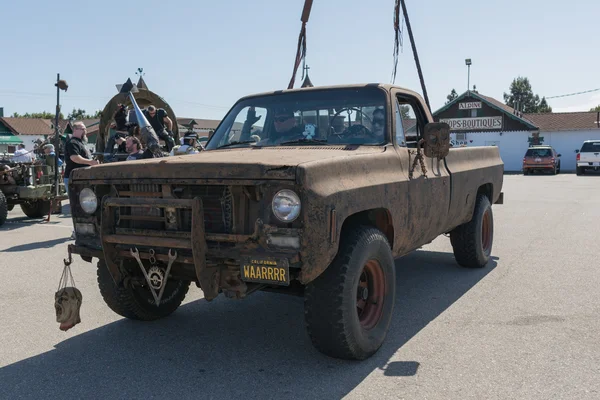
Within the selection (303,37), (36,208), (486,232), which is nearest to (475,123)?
(36,208)

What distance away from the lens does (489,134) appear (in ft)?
145

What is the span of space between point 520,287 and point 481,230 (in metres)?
0.95

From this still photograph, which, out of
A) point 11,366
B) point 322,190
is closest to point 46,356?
point 11,366

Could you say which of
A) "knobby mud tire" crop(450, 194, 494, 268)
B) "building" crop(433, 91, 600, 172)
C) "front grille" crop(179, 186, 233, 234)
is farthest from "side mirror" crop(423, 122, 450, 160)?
"building" crop(433, 91, 600, 172)

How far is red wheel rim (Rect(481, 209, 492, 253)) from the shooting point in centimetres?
708

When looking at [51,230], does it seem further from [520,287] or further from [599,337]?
[599,337]

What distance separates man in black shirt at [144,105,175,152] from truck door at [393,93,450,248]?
6928 mm

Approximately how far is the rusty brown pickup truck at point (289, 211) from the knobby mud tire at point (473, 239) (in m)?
1.21

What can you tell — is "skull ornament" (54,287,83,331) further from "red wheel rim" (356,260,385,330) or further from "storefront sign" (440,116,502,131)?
"storefront sign" (440,116,502,131)

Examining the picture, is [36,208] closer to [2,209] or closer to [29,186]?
[29,186]

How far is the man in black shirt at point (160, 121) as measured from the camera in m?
11.8

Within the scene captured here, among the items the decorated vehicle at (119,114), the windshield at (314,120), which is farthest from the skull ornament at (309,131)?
the decorated vehicle at (119,114)

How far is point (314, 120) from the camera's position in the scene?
4.96 meters

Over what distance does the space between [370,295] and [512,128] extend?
42.3 m
